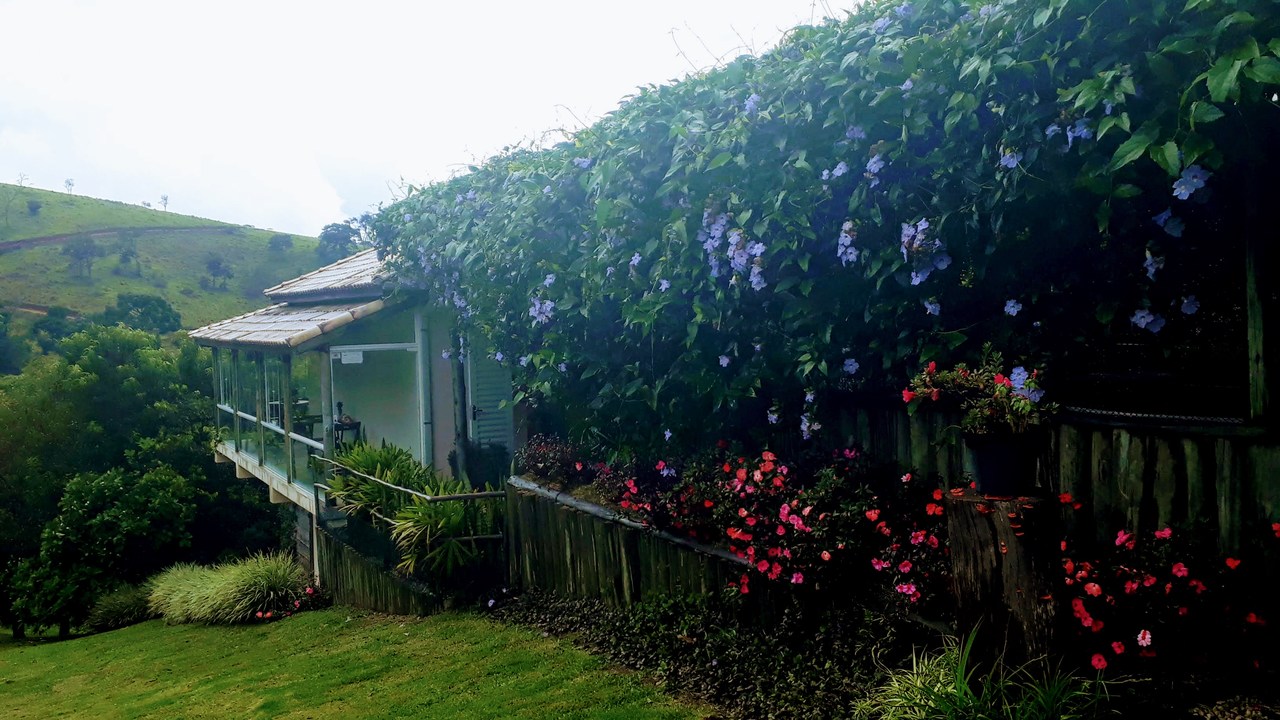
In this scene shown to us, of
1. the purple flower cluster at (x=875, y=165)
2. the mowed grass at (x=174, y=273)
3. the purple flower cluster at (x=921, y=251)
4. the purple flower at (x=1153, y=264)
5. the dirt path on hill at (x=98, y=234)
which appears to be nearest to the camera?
the purple flower at (x=1153, y=264)

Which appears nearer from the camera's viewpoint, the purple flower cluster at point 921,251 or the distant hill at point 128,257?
the purple flower cluster at point 921,251

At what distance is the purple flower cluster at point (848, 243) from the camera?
455cm

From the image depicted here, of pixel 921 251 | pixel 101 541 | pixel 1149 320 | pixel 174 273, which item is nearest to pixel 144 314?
pixel 174 273

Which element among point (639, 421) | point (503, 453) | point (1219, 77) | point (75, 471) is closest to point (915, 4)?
point (1219, 77)

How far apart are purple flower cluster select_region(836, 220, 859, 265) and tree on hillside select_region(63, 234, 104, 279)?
6634 cm

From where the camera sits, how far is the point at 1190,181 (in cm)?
334

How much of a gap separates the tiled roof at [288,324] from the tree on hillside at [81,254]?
166ft

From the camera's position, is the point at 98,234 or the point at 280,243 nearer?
the point at 98,234

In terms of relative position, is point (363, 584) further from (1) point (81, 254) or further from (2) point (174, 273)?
(1) point (81, 254)

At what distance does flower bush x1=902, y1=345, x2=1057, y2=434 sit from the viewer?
159 inches

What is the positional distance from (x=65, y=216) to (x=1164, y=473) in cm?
8094

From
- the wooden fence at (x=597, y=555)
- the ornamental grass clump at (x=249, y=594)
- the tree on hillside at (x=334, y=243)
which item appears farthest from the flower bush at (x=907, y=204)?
the tree on hillside at (x=334, y=243)

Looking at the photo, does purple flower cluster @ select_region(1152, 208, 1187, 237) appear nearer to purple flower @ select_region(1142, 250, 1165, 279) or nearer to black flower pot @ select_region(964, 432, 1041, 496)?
purple flower @ select_region(1142, 250, 1165, 279)

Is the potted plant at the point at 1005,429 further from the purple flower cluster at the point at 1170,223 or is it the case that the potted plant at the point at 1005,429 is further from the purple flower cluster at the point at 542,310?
the purple flower cluster at the point at 542,310
